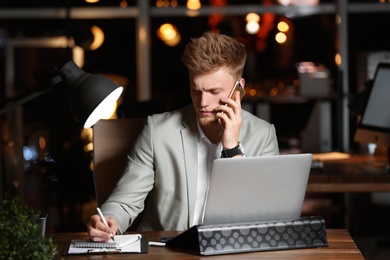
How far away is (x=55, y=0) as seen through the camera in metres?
8.41

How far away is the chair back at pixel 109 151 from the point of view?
333 cm

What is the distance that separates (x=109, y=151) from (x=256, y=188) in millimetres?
1133

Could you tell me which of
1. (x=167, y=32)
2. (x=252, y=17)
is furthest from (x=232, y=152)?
(x=252, y=17)

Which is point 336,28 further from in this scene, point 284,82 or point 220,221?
point 220,221

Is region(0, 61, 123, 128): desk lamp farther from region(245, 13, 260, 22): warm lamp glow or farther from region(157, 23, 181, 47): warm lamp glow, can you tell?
region(245, 13, 260, 22): warm lamp glow

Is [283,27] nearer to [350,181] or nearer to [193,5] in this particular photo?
[193,5]

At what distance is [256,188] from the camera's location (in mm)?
2348

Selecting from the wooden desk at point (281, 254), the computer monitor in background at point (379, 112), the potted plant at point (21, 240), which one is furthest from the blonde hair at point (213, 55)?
the computer monitor in background at point (379, 112)

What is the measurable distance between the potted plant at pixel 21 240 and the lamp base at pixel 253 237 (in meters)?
0.51

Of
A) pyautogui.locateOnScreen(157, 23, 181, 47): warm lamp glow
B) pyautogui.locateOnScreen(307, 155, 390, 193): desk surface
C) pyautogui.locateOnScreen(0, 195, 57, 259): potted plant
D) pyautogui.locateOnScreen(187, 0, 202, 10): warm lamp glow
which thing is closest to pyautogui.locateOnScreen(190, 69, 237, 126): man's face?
pyautogui.locateOnScreen(0, 195, 57, 259): potted plant

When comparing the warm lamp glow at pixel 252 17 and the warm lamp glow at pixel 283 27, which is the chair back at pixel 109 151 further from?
the warm lamp glow at pixel 283 27

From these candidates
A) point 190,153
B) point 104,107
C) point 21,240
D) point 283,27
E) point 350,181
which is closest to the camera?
point 21,240

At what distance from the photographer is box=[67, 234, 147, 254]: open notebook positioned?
241 centimetres

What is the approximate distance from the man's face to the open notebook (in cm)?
57
